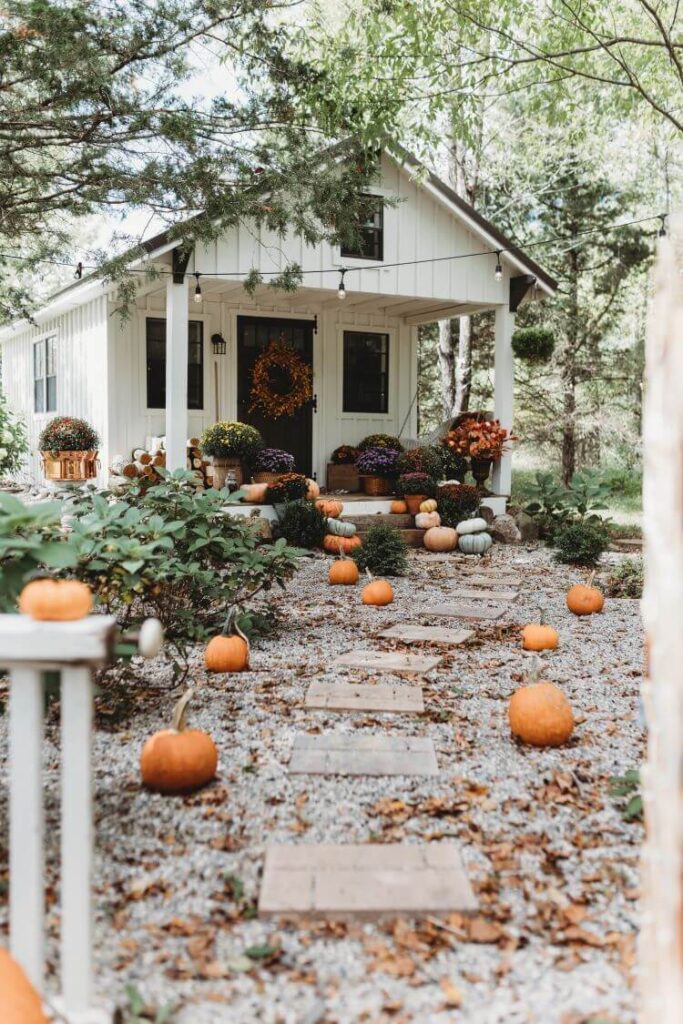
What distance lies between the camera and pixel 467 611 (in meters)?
6.37

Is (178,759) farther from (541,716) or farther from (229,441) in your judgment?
(229,441)

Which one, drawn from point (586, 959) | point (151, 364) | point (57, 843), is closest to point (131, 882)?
point (57, 843)

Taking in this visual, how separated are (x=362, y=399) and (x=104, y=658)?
11272 millimetres

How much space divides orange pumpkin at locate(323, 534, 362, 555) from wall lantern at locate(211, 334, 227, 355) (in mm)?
3580

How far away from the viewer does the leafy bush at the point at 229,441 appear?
9.69m

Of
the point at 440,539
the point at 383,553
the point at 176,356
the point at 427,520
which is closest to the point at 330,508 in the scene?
the point at 427,520

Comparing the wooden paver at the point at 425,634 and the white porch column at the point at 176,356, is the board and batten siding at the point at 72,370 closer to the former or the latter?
the white porch column at the point at 176,356

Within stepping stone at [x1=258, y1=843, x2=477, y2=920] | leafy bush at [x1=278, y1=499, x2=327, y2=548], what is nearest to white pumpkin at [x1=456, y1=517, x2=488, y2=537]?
leafy bush at [x1=278, y1=499, x2=327, y2=548]

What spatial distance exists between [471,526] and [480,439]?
5.00 feet

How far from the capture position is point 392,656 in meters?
4.98

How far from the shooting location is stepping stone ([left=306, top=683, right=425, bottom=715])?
13.1ft

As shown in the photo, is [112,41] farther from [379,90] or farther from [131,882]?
[131,882]

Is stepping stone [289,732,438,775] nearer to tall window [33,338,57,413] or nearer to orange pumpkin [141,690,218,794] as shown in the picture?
orange pumpkin [141,690,218,794]

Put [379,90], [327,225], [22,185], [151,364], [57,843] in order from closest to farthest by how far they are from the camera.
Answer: [57,843], [22,185], [327,225], [379,90], [151,364]
